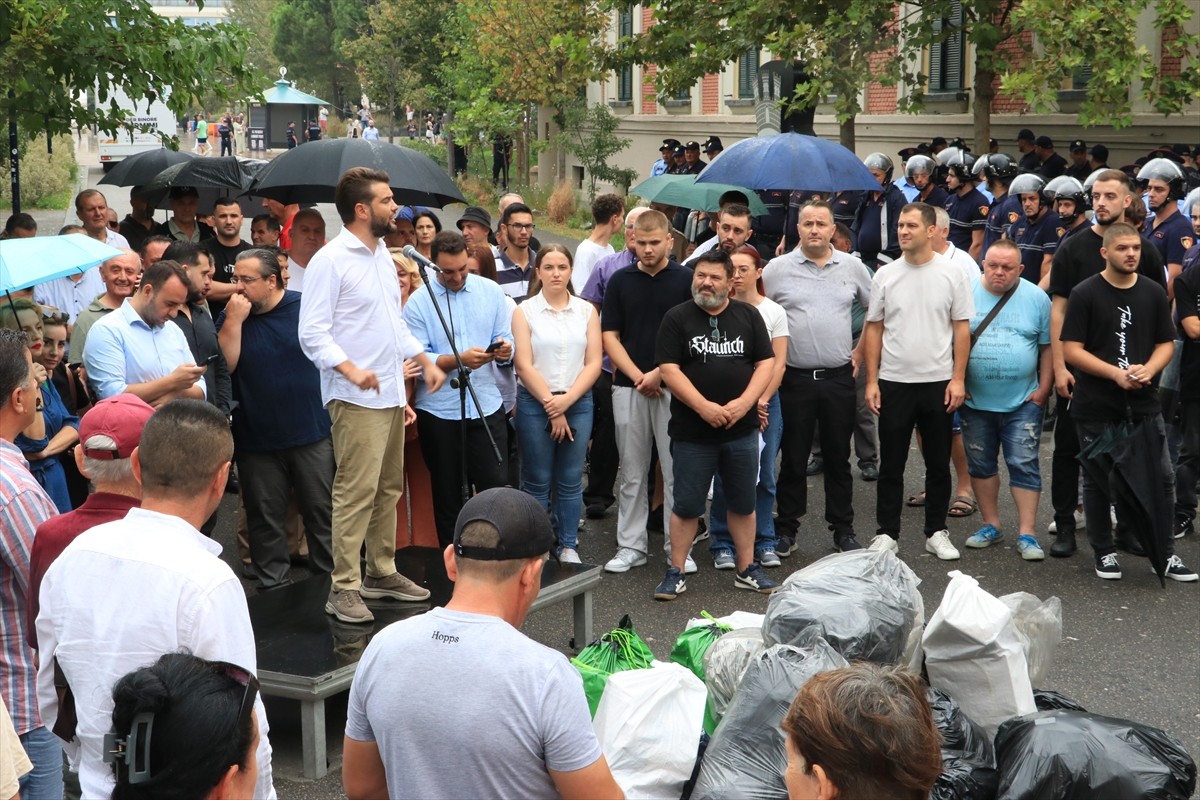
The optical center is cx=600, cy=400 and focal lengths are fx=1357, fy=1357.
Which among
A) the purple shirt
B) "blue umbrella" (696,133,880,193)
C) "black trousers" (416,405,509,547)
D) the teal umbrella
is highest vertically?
"blue umbrella" (696,133,880,193)

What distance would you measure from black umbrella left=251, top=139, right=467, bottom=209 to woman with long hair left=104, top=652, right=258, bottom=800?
644 cm

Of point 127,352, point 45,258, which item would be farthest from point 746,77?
point 127,352

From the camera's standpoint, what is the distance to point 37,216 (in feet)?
93.8

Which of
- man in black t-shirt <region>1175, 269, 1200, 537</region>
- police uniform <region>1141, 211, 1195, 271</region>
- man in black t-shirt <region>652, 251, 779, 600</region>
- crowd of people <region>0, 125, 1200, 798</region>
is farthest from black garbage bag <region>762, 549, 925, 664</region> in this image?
police uniform <region>1141, 211, 1195, 271</region>

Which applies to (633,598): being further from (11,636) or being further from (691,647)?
(11,636)

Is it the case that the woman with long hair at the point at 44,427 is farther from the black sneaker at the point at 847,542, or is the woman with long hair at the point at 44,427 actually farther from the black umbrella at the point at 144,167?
the black umbrella at the point at 144,167

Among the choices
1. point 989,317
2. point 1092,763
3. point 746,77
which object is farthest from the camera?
point 746,77

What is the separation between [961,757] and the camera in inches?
173

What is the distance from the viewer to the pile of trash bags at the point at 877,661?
13.8ft

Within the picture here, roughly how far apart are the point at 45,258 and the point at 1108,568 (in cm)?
606

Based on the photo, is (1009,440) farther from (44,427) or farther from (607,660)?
(44,427)

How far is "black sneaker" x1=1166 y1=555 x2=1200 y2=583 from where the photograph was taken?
7.76 m

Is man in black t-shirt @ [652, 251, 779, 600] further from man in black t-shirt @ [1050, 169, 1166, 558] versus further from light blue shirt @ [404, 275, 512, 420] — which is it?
man in black t-shirt @ [1050, 169, 1166, 558]

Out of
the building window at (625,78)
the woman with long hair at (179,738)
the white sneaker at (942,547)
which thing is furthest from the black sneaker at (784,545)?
the building window at (625,78)
